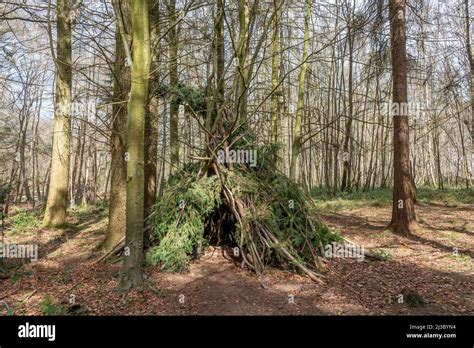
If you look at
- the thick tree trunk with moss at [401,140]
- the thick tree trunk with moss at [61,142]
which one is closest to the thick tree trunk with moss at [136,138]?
the thick tree trunk with moss at [61,142]

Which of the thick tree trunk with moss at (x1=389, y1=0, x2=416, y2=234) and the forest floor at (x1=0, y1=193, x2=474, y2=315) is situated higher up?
the thick tree trunk with moss at (x1=389, y1=0, x2=416, y2=234)

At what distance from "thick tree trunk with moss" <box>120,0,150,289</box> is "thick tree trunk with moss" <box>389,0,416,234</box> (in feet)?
19.2

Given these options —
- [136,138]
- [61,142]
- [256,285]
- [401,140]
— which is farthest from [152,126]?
[401,140]

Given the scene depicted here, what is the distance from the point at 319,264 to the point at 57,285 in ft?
13.8

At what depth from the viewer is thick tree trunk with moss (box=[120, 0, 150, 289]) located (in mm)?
4613

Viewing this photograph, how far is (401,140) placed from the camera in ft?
25.3

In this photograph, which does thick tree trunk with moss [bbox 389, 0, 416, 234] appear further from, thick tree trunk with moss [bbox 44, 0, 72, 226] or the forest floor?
thick tree trunk with moss [bbox 44, 0, 72, 226]

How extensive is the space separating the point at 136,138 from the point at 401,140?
6119 mm

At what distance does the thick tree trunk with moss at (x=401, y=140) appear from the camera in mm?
Result: 7617

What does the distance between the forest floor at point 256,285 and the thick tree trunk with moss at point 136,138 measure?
1.36 ft

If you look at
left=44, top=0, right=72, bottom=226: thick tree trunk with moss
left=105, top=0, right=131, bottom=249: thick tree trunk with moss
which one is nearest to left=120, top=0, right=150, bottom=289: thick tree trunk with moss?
left=105, top=0, right=131, bottom=249: thick tree trunk with moss

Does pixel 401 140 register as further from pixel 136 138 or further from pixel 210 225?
pixel 136 138

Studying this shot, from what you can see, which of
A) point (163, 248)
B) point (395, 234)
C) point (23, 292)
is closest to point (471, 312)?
point (395, 234)
